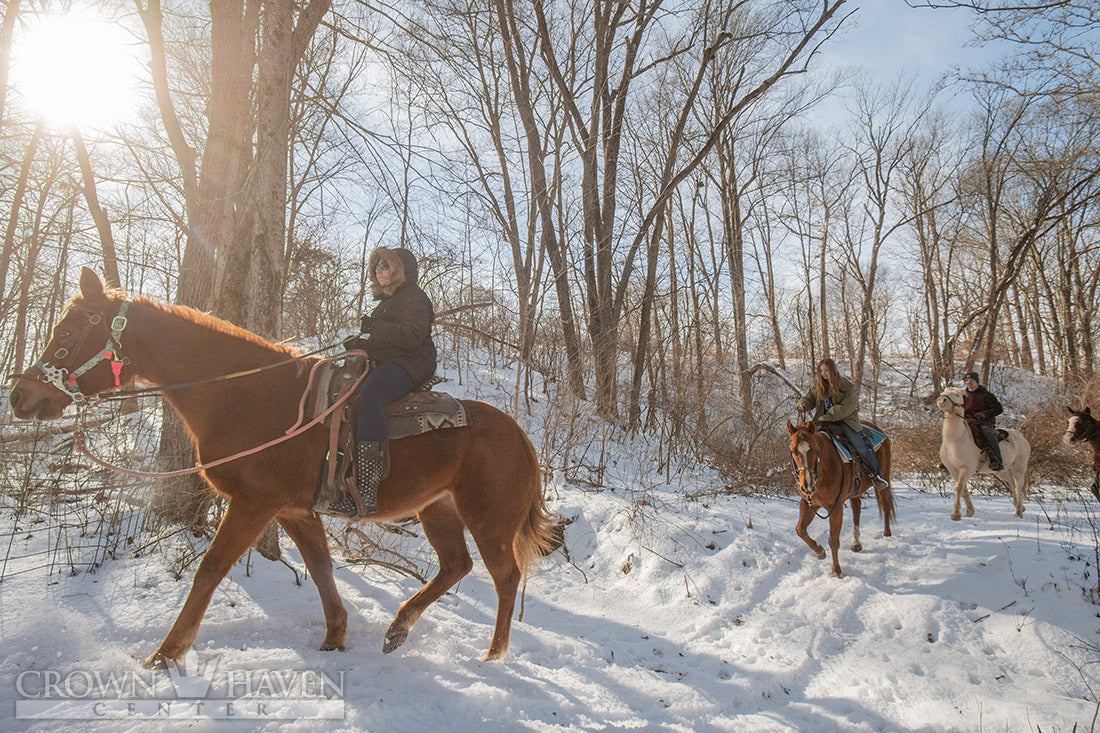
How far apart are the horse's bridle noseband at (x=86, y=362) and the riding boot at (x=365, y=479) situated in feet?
4.67

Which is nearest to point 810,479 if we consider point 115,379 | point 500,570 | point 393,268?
point 500,570

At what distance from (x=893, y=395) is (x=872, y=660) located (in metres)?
31.3

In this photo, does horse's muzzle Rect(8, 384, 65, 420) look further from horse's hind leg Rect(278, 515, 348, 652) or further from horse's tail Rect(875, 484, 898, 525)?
horse's tail Rect(875, 484, 898, 525)

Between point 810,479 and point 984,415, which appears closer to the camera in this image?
point 810,479

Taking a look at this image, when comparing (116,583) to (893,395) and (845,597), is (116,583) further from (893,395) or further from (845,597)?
(893,395)

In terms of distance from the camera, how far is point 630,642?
443 centimetres

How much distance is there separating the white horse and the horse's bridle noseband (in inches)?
401

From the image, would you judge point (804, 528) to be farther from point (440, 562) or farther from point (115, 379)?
point (115, 379)

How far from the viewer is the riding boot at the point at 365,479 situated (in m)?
3.32

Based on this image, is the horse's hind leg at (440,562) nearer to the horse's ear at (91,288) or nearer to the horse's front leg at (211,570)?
the horse's front leg at (211,570)

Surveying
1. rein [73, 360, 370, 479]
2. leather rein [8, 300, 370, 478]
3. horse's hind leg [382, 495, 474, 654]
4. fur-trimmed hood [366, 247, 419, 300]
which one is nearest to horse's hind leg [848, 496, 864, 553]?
horse's hind leg [382, 495, 474, 654]

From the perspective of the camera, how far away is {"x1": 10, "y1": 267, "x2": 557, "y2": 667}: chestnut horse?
290 centimetres

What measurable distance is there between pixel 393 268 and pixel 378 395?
98cm

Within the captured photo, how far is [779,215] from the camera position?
1081 inches
